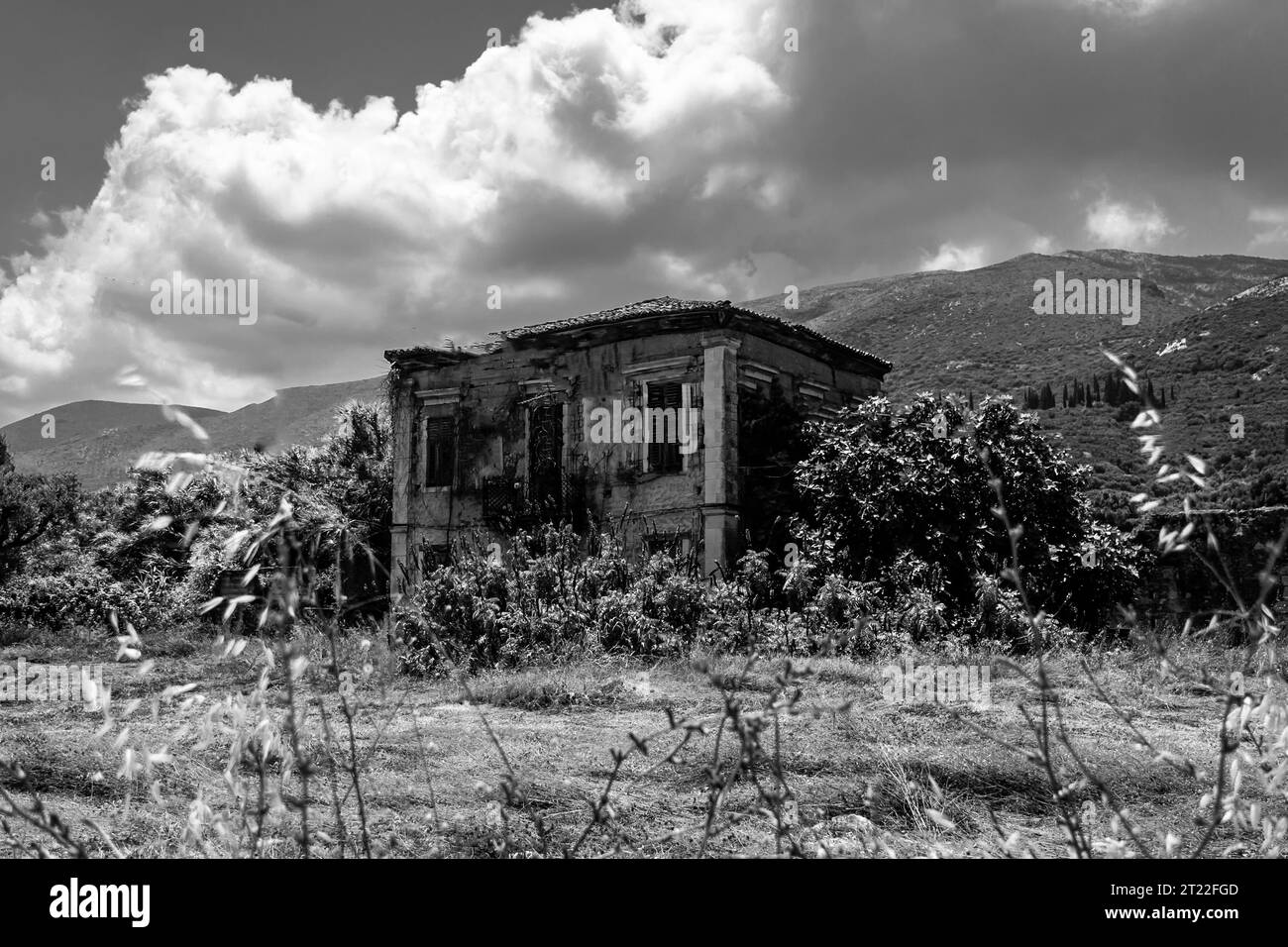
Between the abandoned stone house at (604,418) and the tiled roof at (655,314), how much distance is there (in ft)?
0.13

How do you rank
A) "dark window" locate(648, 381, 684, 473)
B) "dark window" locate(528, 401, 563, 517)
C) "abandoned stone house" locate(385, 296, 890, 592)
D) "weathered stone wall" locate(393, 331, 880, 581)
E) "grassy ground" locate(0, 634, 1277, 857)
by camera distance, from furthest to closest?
"dark window" locate(528, 401, 563, 517), "dark window" locate(648, 381, 684, 473), "abandoned stone house" locate(385, 296, 890, 592), "weathered stone wall" locate(393, 331, 880, 581), "grassy ground" locate(0, 634, 1277, 857)

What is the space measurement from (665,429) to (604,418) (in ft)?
4.09

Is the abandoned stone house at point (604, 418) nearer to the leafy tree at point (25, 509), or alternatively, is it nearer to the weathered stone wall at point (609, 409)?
the weathered stone wall at point (609, 409)

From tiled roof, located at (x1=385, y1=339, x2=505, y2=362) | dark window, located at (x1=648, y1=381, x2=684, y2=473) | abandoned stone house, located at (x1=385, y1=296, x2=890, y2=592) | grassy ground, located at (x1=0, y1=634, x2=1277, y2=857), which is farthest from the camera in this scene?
tiled roof, located at (x1=385, y1=339, x2=505, y2=362)

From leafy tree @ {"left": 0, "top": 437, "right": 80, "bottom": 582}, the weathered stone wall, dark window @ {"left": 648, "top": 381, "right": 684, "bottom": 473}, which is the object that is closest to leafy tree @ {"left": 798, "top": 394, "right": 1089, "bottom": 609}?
the weathered stone wall

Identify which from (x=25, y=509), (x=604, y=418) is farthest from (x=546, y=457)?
(x=25, y=509)

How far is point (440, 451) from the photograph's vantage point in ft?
69.6

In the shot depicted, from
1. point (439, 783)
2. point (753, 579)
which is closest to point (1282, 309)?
point (753, 579)

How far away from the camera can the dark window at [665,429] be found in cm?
1861

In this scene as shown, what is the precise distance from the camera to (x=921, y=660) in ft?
39.7

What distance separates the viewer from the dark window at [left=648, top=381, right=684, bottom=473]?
61.1 feet

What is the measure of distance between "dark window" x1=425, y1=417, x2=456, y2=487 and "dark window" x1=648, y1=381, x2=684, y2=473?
14.5ft

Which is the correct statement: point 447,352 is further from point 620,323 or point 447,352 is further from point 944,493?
point 944,493

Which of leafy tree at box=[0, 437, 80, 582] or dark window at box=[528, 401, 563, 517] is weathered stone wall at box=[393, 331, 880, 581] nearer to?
dark window at box=[528, 401, 563, 517]
